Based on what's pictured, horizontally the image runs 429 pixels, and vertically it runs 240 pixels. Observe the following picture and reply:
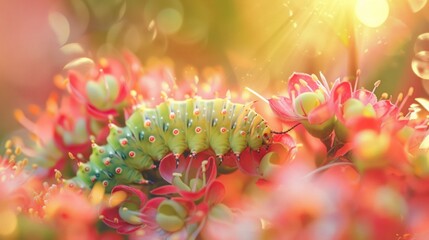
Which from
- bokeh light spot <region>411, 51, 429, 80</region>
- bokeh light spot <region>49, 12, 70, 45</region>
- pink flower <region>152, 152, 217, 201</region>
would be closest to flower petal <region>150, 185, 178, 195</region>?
pink flower <region>152, 152, 217, 201</region>

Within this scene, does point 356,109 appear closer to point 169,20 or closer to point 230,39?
point 230,39

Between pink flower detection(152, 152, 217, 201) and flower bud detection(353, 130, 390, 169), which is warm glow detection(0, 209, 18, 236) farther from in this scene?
flower bud detection(353, 130, 390, 169)

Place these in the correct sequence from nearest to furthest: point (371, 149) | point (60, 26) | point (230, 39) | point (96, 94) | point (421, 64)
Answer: point (371, 149) < point (96, 94) < point (421, 64) < point (230, 39) < point (60, 26)

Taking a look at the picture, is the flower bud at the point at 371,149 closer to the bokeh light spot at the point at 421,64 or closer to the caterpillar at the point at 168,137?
the caterpillar at the point at 168,137

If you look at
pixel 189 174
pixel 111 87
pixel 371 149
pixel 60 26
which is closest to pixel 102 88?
pixel 111 87

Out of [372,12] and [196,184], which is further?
[372,12]

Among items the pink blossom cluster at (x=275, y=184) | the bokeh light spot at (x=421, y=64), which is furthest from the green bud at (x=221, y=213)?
the bokeh light spot at (x=421, y=64)

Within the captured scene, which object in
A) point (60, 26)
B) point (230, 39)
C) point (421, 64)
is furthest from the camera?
point (60, 26)
